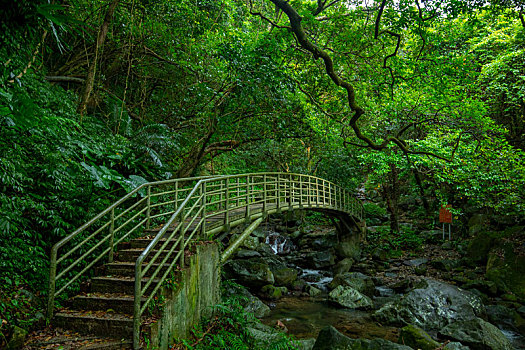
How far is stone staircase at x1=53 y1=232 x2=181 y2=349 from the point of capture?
3989mm

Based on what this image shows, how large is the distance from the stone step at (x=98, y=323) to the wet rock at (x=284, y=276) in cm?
999

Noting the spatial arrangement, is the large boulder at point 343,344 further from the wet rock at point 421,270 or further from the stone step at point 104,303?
the wet rock at point 421,270

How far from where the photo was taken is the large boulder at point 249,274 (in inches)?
486

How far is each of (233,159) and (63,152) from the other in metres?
12.3

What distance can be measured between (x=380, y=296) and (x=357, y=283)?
0.99 meters

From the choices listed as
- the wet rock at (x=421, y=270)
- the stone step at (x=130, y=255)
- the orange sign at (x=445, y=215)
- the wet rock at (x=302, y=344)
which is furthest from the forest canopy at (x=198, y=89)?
the wet rock at (x=302, y=344)

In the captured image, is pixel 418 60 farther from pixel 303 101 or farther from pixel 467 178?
pixel 467 178

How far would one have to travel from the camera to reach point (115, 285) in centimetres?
470

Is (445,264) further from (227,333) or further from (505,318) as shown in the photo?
(227,333)

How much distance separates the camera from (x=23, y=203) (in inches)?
199

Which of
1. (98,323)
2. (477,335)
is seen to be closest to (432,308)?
(477,335)

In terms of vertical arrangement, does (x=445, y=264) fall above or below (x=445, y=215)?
below

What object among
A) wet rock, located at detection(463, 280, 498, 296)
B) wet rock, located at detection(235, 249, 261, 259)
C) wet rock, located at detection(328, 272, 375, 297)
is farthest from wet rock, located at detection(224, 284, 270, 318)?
wet rock, located at detection(463, 280, 498, 296)

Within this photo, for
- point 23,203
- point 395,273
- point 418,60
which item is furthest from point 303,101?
point 395,273
